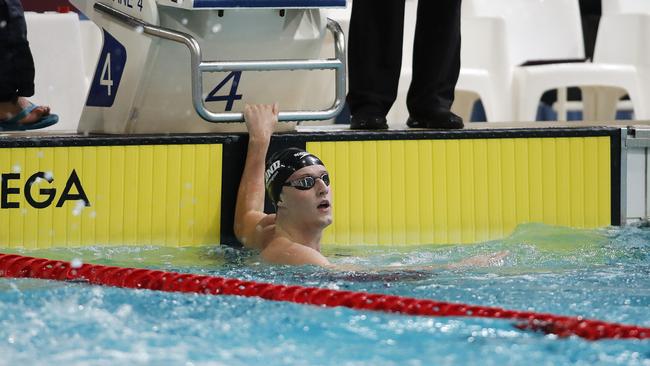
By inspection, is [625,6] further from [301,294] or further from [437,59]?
[301,294]

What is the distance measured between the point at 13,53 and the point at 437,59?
155 centimetres

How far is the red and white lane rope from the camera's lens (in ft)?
9.48

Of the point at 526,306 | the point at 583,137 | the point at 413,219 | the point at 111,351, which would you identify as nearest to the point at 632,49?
the point at 583,137

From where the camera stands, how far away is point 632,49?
7043 millimetres

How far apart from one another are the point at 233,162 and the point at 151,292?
1.03 m

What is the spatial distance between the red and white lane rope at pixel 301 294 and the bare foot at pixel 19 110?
697 mm

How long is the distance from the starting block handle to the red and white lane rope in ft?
2.64

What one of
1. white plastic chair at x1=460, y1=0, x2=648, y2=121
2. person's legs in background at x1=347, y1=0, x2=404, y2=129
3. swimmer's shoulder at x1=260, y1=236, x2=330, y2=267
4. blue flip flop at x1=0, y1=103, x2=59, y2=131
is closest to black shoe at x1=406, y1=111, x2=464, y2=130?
person's legs in background at x1=347, y1=0, x2=404, y2=129

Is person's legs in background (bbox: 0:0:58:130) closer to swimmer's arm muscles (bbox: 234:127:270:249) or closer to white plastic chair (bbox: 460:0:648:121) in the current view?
swimmer's arm muscles (bbox: 234:127:270:249)

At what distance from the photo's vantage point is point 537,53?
24.4 feet

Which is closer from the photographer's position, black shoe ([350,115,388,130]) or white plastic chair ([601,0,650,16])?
black shoe ([350,115,388,130])

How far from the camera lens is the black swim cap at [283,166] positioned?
3.90 meters

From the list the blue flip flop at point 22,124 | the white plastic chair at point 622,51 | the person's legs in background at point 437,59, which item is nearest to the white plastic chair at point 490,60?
the white plastic chair at point 622,51

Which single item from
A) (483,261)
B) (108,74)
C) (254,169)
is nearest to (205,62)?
(254,169)
